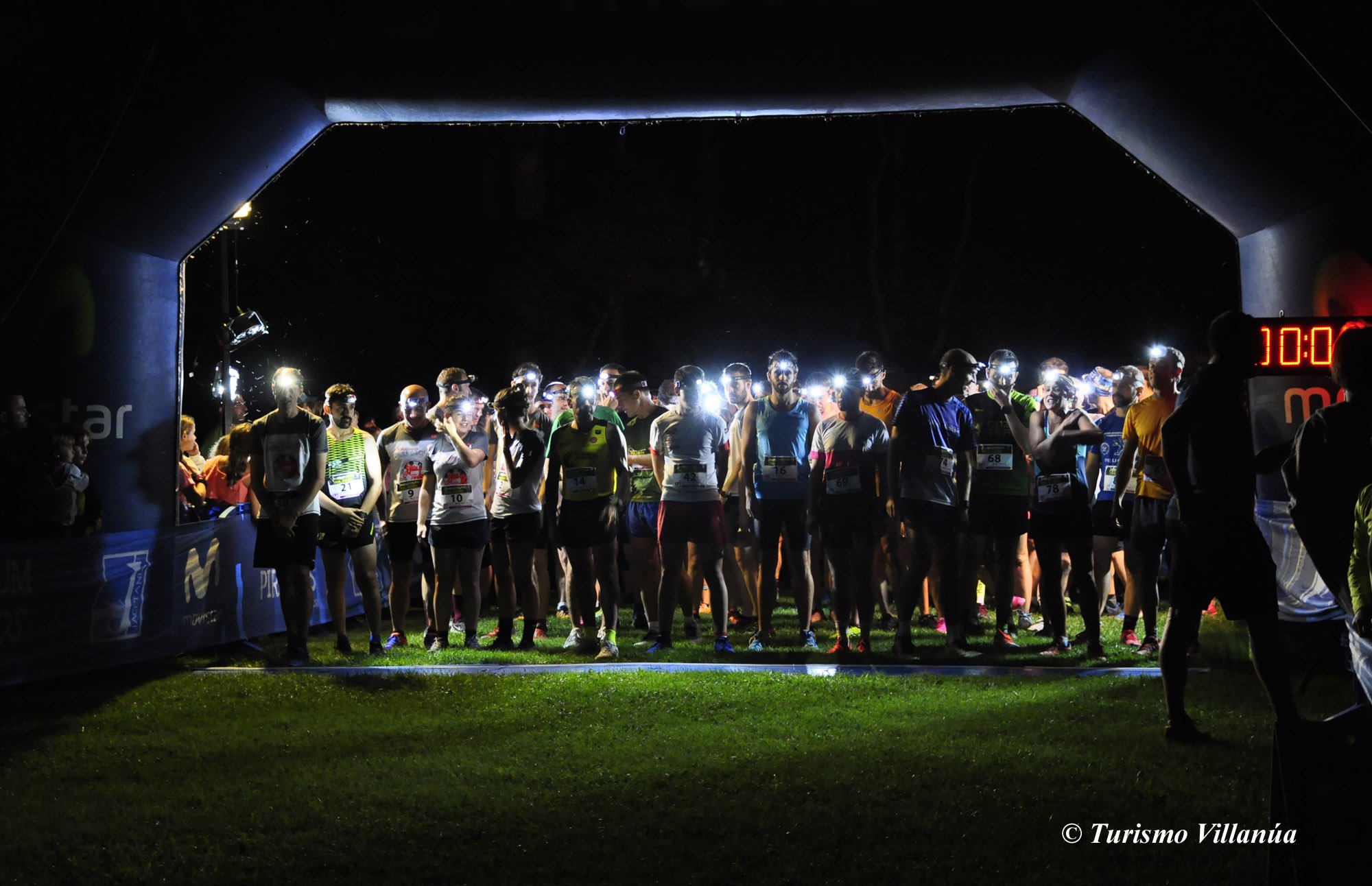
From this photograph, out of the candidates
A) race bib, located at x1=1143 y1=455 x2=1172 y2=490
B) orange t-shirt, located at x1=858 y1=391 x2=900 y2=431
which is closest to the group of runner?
race bib, located at x1=1143 y1=455 x2=1172 y2=490

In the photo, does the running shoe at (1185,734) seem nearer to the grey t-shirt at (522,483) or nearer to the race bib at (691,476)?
the race bib at (691,476)

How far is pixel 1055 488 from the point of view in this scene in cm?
944

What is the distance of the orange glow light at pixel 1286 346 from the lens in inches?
311

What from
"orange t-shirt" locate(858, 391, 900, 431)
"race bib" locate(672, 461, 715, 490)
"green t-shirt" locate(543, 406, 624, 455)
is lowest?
"race bib" locate(672, 461, 715, 490)

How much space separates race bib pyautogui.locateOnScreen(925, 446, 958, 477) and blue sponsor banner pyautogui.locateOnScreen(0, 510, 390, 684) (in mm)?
5820

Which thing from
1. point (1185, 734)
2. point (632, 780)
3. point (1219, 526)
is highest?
point (1219, 526)

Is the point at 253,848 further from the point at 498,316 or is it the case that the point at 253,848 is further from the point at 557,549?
the point at 498,316

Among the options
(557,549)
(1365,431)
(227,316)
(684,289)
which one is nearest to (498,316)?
(684,289)

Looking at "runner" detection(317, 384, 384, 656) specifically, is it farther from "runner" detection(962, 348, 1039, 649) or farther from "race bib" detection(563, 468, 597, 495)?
"runner" detection(962, 348, 1039, 649)

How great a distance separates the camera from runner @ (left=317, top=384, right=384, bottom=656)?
33.6ft

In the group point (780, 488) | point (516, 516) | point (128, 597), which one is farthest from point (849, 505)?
point (128, 597)

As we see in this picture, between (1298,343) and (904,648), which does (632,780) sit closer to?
(904,648)

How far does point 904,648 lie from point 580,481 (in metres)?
2.86

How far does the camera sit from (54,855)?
486 centimetres
